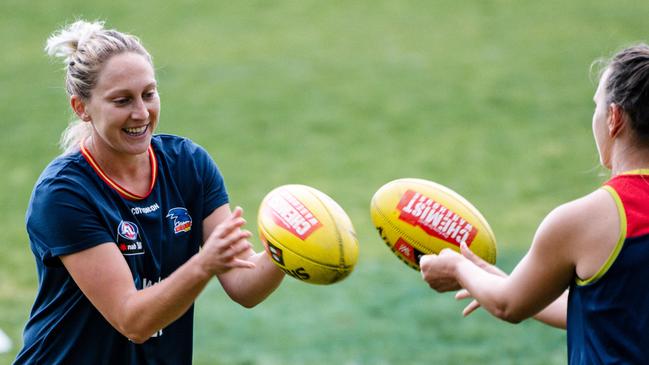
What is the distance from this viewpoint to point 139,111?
3.98 m

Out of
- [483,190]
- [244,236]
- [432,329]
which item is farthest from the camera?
[483,190]

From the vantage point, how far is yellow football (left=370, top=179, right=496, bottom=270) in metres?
4.22

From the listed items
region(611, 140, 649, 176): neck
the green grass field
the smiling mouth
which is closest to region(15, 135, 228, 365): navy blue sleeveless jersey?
the smiling mouth

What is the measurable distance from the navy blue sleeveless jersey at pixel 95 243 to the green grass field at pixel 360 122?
158 inches

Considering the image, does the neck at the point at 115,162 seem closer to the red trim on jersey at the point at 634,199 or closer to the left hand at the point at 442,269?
the left hand at the point at 442,269

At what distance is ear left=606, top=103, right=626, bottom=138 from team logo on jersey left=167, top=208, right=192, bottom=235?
1.82 meters

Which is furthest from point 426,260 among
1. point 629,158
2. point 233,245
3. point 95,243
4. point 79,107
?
point 79,107

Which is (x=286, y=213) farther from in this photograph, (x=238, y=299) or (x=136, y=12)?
(x=136, y=12)

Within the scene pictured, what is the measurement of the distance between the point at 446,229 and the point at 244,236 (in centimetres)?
104

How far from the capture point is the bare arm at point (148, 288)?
3.62m

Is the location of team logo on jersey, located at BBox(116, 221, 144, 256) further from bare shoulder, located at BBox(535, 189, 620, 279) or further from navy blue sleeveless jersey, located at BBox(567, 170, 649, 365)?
navy blue sleeveless jersey, located at BBox(567, 170, 649, 365)

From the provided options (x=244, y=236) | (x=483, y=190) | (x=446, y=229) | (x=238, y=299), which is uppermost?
(x=244, y=236)

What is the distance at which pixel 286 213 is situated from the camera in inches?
163

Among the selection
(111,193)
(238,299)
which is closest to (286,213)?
(238,299)
